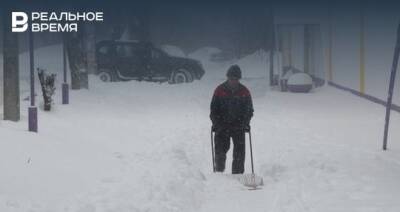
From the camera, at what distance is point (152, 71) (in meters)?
28.2

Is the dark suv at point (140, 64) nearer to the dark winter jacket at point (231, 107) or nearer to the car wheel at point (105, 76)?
the car wheel at point (105, 76)

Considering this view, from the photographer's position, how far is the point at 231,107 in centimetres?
962

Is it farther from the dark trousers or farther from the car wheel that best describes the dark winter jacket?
the car wheel

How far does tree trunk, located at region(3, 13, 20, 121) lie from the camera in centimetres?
1369

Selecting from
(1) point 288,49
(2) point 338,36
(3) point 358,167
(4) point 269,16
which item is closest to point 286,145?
(3) point 358,167

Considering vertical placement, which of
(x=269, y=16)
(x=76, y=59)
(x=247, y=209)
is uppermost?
(x=269, y=16)

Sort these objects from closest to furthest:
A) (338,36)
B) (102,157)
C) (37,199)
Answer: (37,199)
(102,157)
(338,36)

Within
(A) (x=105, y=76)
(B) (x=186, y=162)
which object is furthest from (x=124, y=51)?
(B) (x=186, y=162)

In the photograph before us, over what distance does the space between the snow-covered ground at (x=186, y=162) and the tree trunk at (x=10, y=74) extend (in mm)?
572

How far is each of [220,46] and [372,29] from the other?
24.4 meters

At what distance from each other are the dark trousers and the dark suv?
59.8 feet

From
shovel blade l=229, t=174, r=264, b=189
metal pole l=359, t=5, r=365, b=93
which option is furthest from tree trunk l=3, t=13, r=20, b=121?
metal pole l=359, t=5, r=365, b=93

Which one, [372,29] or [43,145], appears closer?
[43,145]

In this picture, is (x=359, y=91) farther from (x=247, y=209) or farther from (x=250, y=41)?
(x=250, y=41)
